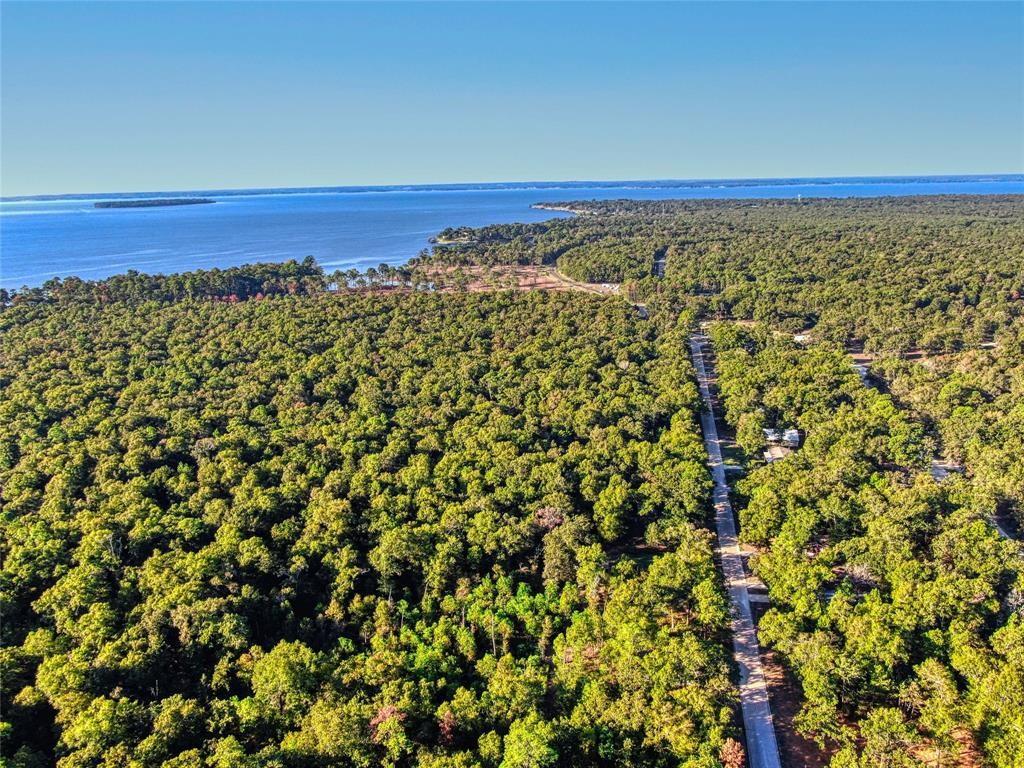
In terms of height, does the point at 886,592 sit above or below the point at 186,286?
below

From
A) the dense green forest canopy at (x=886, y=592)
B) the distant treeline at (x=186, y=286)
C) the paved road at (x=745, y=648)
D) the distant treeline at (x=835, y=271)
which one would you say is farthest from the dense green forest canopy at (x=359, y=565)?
the distant treeline at (x=835, y=271)

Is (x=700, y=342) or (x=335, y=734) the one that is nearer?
(x=335, y=734)

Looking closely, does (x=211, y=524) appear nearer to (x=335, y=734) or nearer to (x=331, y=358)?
(x=335, y=734)

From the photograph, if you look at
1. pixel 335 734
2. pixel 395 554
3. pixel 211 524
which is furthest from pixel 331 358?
pixel 335 734

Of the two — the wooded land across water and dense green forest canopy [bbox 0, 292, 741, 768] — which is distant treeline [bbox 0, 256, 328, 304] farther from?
dense green forest canopy [bbox 0, 292, 741, 768]

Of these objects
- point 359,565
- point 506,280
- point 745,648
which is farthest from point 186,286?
point 745,648

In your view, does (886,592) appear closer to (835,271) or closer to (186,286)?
(835,271)
